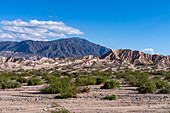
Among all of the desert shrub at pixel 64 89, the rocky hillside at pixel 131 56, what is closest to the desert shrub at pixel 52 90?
the desert shrub at pixel 64 89

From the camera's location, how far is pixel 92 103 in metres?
12.7

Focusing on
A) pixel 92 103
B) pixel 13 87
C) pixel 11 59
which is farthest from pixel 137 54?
pixel 92 103

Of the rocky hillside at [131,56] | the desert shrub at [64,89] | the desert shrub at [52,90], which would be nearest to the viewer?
the desert shrub at [64,89]

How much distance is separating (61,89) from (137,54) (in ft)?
239

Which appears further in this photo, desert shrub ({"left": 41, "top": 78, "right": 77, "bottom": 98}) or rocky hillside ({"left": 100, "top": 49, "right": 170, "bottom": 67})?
rocky hillside ({"left": 100, "top": 49, "right": 170, "bottom": 67})

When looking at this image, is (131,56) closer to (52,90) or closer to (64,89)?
(52,90)

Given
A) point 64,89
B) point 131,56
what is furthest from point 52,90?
point 131,56

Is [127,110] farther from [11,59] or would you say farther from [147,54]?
[11,59]

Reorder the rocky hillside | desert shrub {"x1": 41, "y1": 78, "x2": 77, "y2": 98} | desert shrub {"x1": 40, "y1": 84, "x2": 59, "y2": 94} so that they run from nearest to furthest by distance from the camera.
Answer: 1. desert shrub {"x1": 41, "y1": 78, "x2": 77, "y2": 98}
2. desert shrub {"x1": 40, "y1": 84, "x2": 59, "y2": 94}
3. the rocky hillside

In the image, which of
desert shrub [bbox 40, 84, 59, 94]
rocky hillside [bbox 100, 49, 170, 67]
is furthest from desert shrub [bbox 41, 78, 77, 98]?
rocky hillside [bbox 100, 49, 170, 67]

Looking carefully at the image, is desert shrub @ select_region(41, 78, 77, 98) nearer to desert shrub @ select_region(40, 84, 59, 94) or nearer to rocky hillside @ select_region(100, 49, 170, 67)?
desert shrub @ select_region(40, 84, 59, 94)

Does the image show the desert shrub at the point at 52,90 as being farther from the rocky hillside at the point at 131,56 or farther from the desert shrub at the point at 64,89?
the rocky hillside at the point at 131,56

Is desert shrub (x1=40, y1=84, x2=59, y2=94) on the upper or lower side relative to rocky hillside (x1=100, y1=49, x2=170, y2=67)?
lower

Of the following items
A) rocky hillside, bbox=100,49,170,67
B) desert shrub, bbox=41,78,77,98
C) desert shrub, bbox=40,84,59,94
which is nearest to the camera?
desert shrub, bbox=41,78,77,98
